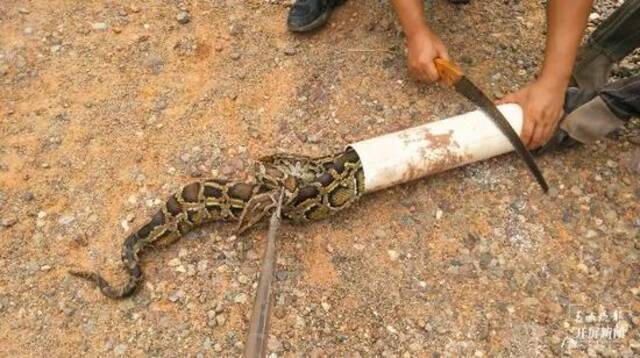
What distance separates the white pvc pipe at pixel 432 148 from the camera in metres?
4.13

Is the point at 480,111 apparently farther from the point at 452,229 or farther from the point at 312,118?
the point at 312,118

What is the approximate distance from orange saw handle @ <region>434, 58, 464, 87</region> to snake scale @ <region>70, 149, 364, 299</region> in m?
0.93

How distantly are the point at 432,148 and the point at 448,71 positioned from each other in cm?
63

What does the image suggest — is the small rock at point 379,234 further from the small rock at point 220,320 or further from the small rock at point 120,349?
the small rock at point 120,349

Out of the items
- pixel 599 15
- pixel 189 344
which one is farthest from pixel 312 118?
pixel 599 15

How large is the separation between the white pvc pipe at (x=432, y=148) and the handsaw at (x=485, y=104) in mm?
41

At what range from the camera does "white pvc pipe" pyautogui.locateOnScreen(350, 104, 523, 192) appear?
4.13 m

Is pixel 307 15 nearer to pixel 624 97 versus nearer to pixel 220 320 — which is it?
pixel 624 97

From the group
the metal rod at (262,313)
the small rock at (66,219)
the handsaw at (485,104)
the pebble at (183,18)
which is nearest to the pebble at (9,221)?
the small rock at (66,219)

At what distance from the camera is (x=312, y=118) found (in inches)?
192

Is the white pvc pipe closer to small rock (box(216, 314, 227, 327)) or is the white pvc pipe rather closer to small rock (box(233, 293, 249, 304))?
small rock (box(233, 293, 249, 304))

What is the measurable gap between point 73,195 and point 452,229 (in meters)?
2.69

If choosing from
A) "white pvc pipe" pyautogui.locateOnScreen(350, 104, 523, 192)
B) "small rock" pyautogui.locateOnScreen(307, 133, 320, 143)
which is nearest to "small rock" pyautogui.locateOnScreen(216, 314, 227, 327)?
"white pvc pipe" pyautogui.locateOnScreen(350, 104, 523, 192)

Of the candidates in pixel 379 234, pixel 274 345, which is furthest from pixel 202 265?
pixel 379 234
